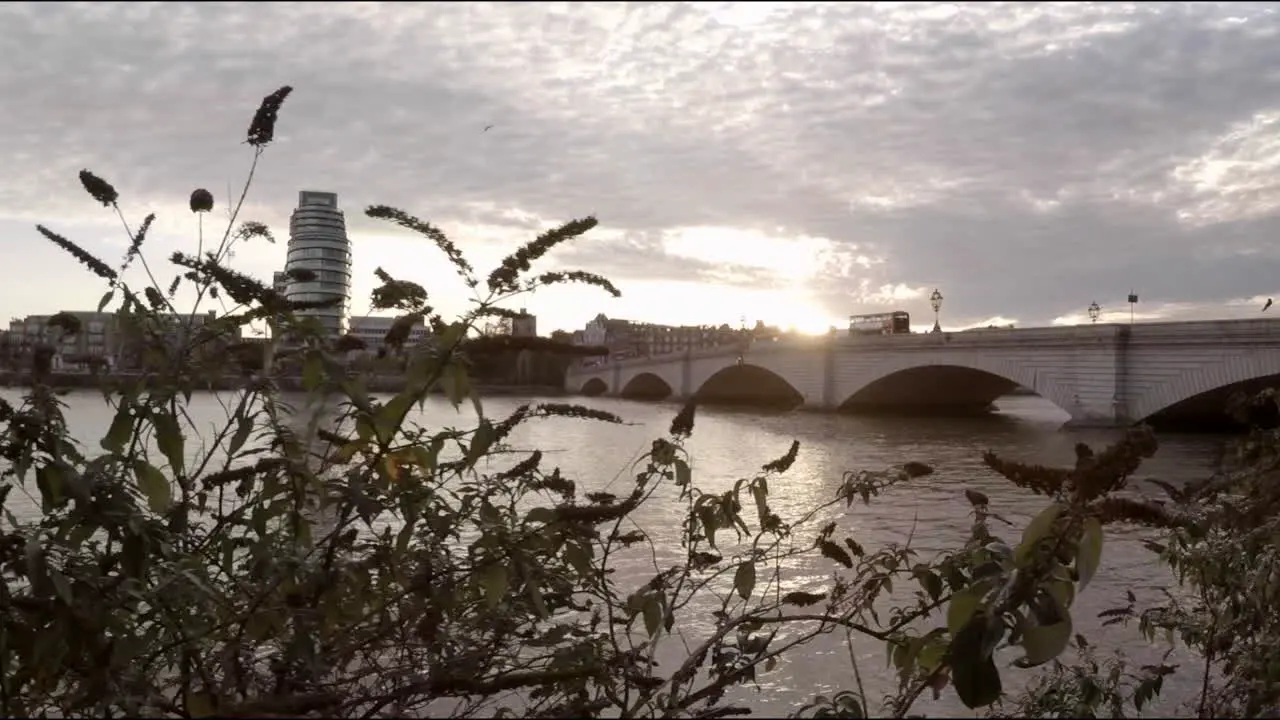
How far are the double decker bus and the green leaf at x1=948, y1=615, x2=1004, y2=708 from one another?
4293cm

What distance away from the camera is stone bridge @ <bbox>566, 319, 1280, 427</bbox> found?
26.1 m

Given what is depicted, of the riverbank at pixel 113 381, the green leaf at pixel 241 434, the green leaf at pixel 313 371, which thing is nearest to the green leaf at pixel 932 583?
the riverbank at pixel 113 381

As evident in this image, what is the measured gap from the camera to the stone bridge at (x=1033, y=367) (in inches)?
1028

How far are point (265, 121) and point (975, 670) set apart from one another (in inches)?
93.8

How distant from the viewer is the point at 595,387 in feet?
249

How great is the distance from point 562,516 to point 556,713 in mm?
453

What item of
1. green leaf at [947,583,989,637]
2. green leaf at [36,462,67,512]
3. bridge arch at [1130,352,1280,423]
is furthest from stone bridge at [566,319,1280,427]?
green leaf at [947,583,989,637]

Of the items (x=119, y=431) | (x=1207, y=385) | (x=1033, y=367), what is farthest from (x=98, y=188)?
(x=1033, y=367)

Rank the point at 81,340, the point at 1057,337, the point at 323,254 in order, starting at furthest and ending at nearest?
1. the point at 1057,337
2. the point at 323,254
3. the point at 81,340

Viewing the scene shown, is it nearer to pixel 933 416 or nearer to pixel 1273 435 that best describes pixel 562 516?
pixel 1273 435

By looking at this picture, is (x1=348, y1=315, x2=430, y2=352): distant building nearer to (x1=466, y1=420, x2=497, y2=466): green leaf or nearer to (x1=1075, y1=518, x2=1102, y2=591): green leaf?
(x1=466, y1=420, x2=497, y2=466): green leaf

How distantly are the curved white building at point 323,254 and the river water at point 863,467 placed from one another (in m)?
0.49

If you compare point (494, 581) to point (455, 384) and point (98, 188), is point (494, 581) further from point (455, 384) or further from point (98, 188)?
point (98, 188)

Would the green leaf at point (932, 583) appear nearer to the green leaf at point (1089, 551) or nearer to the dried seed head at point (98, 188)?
the green leaf at point (1089, 551)
